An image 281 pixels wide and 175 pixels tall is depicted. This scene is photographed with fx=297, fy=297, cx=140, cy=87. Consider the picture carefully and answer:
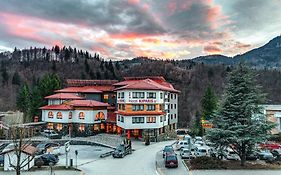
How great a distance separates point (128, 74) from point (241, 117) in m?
109

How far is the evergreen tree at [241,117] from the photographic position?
1049 inches

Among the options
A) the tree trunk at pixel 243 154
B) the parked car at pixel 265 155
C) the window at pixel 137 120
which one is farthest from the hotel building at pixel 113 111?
the tree trunk at pixel 243 154

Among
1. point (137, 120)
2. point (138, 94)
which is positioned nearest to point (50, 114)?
point (137, 120)

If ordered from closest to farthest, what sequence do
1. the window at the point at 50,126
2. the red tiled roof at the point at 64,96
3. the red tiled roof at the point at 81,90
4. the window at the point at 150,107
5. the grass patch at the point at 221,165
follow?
the grass patch at the point at 221,165
the window at the point at 150,107
the window at the point at 50,126
the red tiled roof at the point at 64,96
the red tiled roof at the point at 81,90

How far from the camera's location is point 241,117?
27.5 meters

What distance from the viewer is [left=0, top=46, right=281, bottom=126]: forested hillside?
3964 inches

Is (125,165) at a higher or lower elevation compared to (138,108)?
lower

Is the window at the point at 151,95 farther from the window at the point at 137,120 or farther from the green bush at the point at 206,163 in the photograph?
the green bush at the point at 206,163

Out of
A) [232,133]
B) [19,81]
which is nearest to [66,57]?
[19,81]

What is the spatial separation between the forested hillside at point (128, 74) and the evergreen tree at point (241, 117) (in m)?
57.5

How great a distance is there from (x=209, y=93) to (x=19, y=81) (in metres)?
78.5

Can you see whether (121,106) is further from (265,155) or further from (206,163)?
(265,155)

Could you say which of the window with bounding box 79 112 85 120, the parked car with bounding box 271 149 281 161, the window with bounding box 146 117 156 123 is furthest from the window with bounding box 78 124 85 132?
the parked car with bounding box 271 149 281 161

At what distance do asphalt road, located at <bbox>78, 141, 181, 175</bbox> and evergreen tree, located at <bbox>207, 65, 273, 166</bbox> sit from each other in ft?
22.8
